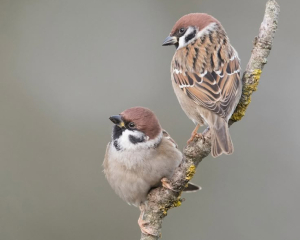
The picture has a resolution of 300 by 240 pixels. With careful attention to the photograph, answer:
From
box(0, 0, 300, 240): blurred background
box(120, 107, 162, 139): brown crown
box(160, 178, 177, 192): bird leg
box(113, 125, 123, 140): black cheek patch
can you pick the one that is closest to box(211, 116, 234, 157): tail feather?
box(160, 178, 177, 192): bird leg

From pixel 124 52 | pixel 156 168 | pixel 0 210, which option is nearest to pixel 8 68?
pixel 124 52

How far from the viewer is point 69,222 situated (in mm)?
8109

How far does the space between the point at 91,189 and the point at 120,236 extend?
0.89 m

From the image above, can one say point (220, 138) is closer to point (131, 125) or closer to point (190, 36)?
point (131, 125)

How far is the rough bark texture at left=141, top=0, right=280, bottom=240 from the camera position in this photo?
4051mm

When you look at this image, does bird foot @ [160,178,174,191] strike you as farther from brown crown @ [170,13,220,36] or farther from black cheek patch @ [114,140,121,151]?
brown crown @ [170,13,220,36]

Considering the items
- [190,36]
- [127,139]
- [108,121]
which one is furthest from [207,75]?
[108,121]

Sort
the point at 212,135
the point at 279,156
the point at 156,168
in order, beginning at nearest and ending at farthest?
the point at 212,135 < the point at 156,168 < the point at 279,156

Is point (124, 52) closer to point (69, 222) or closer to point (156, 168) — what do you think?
point (69, 222)

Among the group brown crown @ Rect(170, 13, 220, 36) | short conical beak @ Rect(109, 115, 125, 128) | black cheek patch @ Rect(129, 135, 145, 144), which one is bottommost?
black cheek patch @ Rect(129, 135, 145, 144)

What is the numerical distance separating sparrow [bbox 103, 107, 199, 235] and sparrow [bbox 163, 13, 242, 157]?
377 millimetres

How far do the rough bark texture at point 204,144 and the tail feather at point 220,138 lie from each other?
5 cm

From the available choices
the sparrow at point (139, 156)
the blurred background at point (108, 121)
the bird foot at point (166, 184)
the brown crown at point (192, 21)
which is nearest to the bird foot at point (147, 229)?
the bird foot at point (166, 184)

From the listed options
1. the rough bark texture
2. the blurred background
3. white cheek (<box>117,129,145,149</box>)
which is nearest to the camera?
the rough bark texture
